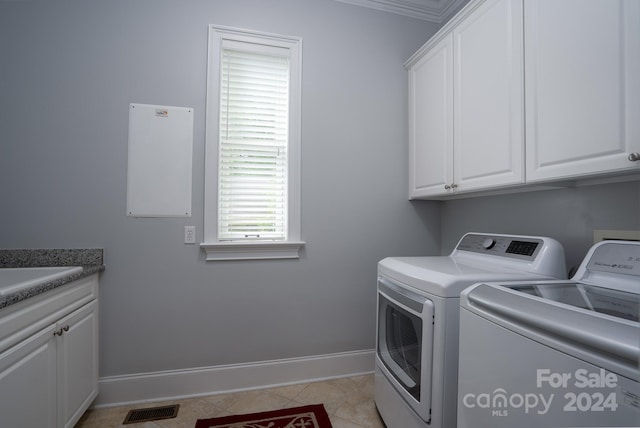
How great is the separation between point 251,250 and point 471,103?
65.1 inches

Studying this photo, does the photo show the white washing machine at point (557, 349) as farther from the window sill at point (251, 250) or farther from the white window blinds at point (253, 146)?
the white window blinds at point (253, 146)

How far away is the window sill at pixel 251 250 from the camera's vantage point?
191 centimetres

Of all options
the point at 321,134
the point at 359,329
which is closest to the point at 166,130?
the point at 321,134

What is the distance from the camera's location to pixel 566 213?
4.76 feet

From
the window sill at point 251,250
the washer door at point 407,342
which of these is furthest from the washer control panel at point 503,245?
the window sill at point 251,250

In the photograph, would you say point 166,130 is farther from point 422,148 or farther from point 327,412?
point 327,412

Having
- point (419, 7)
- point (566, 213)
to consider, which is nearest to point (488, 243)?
point (566, 213)

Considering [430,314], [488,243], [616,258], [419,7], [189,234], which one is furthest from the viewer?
[419,7]

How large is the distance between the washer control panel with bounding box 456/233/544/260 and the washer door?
1.80 feet

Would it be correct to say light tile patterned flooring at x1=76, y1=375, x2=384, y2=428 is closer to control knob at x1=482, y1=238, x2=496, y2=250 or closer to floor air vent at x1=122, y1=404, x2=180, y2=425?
floor air vent at x1=122, y1=404, x2=180, y2=425

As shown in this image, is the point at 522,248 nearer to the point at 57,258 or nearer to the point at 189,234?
the point at 189,234

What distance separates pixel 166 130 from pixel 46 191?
2.57 ft

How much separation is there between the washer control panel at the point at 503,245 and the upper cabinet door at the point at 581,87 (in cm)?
32

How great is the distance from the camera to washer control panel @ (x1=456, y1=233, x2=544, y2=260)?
1.34m
